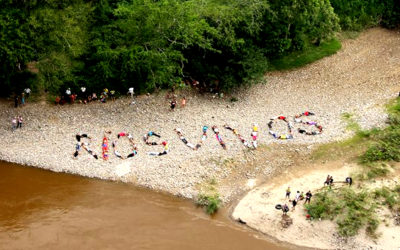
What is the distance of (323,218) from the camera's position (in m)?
33.2

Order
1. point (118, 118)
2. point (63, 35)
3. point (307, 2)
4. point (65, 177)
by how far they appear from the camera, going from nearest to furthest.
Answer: point (65, 177) → point (63, 35) → point (118, 118) → point (307, 2)

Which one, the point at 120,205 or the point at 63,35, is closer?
the point at 120,205

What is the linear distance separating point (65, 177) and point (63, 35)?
448 inches

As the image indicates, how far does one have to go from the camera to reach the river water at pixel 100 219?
31234 mm

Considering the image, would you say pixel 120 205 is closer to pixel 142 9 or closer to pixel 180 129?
pixel 180 129

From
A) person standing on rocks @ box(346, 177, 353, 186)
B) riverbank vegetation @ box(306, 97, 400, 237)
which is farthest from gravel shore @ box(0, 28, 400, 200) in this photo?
person standing on rocks @ box(346, 177, 353, 186)

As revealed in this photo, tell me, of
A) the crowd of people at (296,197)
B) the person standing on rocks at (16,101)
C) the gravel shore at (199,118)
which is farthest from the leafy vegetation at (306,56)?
the person standing on rocks at (16,101)

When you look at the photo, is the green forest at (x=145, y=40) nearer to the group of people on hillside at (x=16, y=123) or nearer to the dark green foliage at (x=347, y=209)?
the group of people on hillside at (x=16, y=123)

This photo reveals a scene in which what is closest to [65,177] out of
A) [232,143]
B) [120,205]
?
[120,205]

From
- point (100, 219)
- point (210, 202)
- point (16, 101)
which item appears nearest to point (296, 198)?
point (210, 202)

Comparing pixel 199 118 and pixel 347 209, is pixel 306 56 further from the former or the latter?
pixel 347 209

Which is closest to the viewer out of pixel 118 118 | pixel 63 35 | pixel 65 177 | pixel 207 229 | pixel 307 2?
pixel 207 229

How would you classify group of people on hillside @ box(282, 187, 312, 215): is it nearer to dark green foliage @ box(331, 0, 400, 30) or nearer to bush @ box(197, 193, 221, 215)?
bush @ box(197, 193, 221, 215)

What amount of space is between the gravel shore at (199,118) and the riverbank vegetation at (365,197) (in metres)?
3.18
